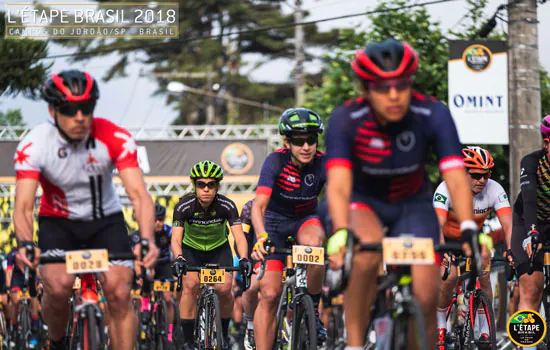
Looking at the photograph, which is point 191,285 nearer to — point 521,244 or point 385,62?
point 521,244

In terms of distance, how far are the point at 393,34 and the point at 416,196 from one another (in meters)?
16.4

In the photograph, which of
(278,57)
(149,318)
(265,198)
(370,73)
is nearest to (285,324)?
(265,198)

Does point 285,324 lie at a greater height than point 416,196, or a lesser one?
lesser

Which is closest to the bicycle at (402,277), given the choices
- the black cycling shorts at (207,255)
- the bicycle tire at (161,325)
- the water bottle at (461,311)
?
the water bottle at (461,311)

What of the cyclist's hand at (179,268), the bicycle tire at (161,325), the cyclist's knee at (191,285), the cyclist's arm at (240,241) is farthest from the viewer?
the bicycle tire at (161,325)

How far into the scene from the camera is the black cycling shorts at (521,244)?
10.1m

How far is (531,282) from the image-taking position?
10.2 meters

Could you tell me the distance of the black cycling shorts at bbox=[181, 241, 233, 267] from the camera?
41.9 ft

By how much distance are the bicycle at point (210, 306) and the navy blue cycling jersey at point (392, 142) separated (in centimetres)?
434

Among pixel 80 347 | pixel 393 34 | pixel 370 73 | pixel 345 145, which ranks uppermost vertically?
pixel 393 34

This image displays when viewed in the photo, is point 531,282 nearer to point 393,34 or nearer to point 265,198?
point 265,198

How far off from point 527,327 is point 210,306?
3.26 meters

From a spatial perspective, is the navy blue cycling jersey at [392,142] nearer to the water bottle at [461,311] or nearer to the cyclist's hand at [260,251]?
the cyclist's hand at [260,251]

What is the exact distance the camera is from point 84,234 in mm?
7750
